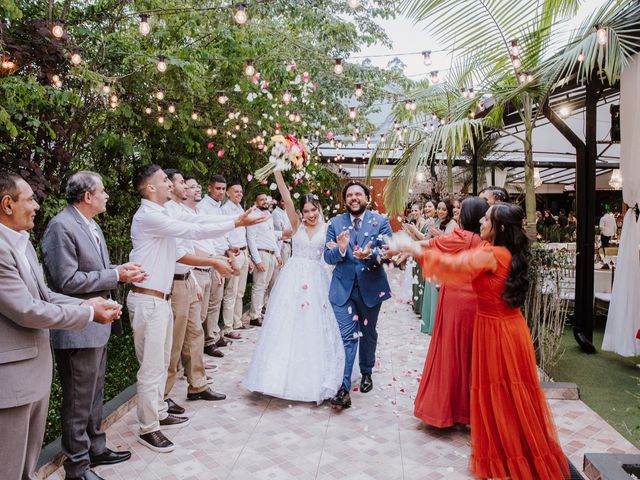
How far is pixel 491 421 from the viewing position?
324 centimetres

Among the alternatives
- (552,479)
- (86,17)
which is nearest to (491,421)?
(552,479)

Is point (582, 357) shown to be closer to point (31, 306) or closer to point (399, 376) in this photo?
point (399, 376)

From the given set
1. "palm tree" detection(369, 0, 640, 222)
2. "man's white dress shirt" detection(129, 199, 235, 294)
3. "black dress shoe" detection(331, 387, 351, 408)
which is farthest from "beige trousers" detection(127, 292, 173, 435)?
"palm tree" detection(369, 0, 640, 222)

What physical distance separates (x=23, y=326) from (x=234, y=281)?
4700mm

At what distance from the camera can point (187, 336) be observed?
4.48 meters

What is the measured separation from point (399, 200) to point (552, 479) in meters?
3.65

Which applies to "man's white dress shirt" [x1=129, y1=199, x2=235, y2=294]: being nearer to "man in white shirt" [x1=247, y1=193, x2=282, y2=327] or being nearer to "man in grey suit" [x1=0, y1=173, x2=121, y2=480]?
"man in grey suit" [x1=0, y1=173, x2=121, y2=480]

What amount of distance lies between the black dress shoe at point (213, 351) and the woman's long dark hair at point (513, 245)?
148 inches

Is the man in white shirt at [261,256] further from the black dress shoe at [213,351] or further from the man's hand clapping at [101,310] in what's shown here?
the man's hand clapping at [101,310]

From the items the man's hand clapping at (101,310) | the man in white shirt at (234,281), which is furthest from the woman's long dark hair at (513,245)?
the man in white shirt at (234,281)

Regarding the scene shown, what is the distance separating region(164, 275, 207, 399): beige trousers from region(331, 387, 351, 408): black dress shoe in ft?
3.88

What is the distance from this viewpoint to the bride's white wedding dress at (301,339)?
4.52 meters

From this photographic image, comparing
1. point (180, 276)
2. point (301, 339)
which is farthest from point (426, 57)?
point (180, 276)

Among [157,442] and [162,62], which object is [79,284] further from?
[162,62]
